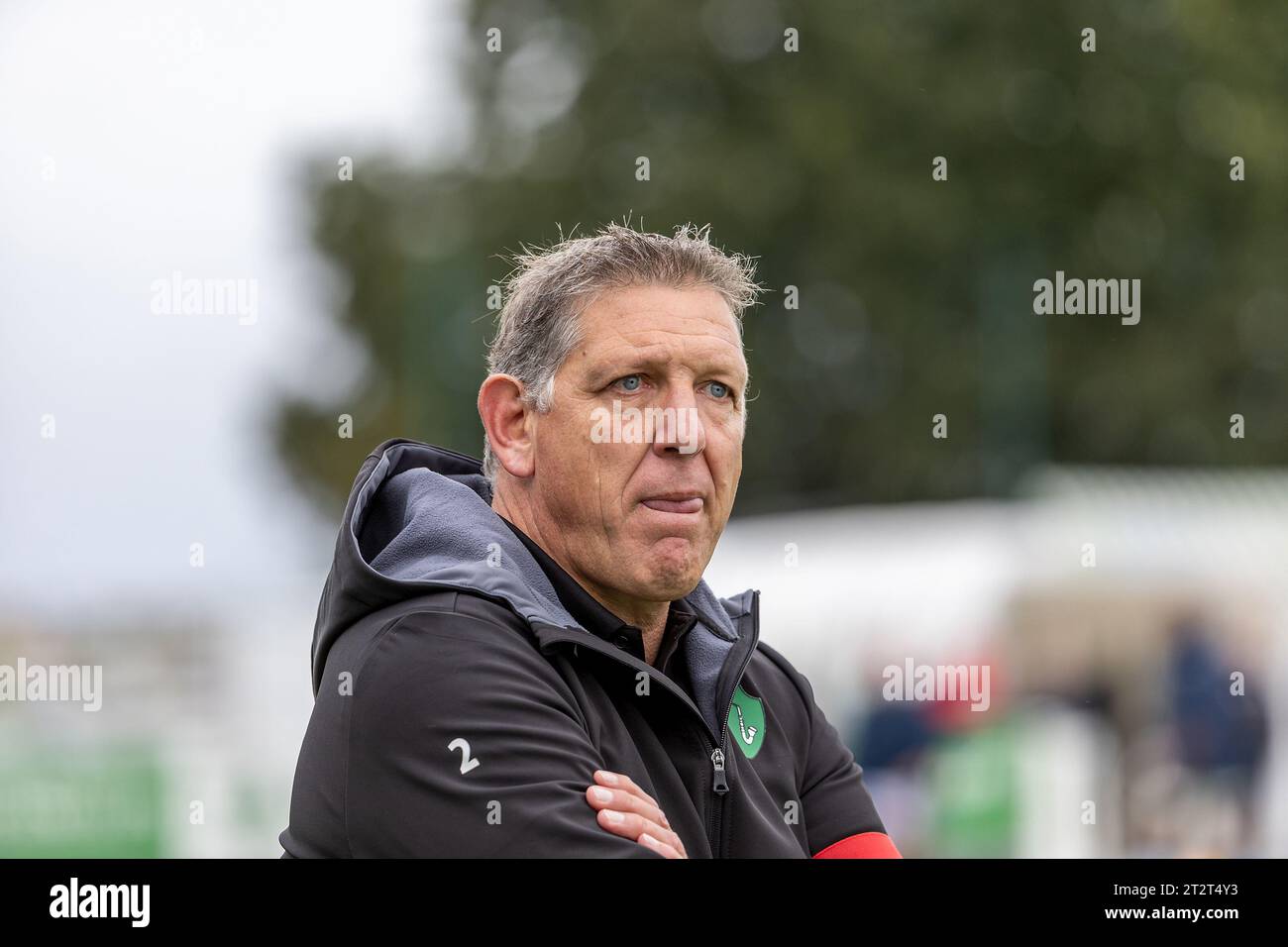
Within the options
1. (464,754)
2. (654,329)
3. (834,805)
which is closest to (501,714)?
(464,754)

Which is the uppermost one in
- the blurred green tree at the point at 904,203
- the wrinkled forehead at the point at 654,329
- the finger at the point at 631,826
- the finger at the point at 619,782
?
the blurred green tree at the point at 904,203

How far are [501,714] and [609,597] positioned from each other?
549mm

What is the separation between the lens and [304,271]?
26.9 meters

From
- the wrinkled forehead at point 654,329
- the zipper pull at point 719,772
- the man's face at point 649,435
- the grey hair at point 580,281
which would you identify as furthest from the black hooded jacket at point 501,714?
the wrinkled forehead at point 654,329

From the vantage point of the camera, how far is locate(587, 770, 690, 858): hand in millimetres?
2418

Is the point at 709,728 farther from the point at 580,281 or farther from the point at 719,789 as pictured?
the point at 580,281

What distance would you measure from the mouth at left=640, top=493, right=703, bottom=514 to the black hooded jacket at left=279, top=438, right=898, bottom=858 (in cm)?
20

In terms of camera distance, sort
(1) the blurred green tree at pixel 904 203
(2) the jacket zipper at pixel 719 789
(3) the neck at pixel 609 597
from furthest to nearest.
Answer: (1) the blurred green tree at pixel 904 203 < (3) the neck at pixel 609 597 < (2) the jacket zipper at pixel 719 789

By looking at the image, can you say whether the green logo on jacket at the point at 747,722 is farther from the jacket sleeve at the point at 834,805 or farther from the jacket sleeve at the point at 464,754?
the jacket sleeve at the point at 464,754

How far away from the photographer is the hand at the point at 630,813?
7.93 ft

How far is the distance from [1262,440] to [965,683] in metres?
13.0

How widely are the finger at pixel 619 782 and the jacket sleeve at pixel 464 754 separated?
0.02m
